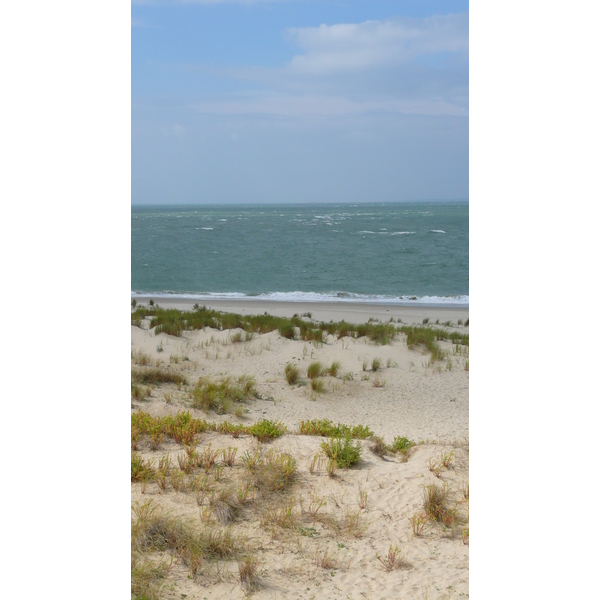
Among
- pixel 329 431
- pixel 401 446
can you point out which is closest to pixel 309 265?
pixel 329 431

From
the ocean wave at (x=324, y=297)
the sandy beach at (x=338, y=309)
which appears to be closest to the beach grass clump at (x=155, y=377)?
the sandy beach at (x=338, y=309)

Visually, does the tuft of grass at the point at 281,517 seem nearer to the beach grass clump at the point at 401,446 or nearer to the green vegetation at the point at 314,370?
the beach grass clump at the point at 401,446

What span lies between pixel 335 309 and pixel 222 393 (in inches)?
454

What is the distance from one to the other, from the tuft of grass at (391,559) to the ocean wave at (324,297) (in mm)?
16702

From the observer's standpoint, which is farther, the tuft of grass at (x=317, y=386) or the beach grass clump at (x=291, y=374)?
the beach grass clump at (x=291, y=374)

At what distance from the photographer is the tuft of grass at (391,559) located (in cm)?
315

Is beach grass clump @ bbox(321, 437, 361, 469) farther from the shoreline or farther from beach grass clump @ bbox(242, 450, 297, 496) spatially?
the shoreline

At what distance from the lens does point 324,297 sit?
2212 cm

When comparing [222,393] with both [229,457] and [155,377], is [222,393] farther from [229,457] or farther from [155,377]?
[229,457]

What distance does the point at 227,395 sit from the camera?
729 cm

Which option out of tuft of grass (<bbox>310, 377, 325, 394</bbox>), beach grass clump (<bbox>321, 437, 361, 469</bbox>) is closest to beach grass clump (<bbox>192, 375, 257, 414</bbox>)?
tuft of grass (<bbox>310, 377, 325, 394</bbox>)

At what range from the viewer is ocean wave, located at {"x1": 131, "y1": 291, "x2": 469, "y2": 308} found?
2050 centimetres
